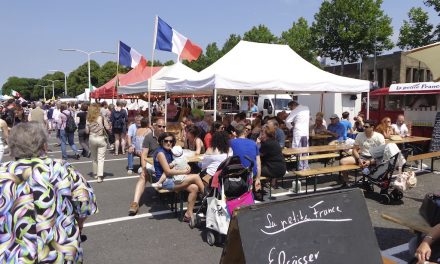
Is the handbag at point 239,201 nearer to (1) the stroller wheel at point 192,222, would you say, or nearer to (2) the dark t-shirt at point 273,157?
(1) the stroller wheel at point 192,222

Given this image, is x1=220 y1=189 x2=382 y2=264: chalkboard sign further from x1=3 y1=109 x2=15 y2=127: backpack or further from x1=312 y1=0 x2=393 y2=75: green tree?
x1=312 y1=0 x2=393 y2=75: green tree

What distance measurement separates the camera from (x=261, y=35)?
40.1m

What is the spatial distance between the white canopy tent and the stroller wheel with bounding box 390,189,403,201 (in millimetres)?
3717

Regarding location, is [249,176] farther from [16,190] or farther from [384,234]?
[16,190]

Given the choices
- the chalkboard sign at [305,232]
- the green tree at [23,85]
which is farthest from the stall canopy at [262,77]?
the green tree at [23,85]

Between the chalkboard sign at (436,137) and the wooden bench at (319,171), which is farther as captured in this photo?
the chalkboard sign at (436,137)

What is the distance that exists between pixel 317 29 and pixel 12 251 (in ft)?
116

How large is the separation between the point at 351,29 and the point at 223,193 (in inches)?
1263

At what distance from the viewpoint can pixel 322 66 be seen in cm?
4462

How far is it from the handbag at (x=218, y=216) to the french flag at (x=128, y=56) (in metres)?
9.39

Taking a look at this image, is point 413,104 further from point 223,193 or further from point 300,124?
point 223,193

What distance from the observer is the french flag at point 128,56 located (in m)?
13.1

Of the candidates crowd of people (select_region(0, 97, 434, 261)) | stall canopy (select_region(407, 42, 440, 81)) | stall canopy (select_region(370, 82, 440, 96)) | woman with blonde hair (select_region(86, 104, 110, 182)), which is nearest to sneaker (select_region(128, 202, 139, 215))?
crowd of people (select_region(0, 97, 434, 261))

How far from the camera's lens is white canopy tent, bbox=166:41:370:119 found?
28.9 feet
